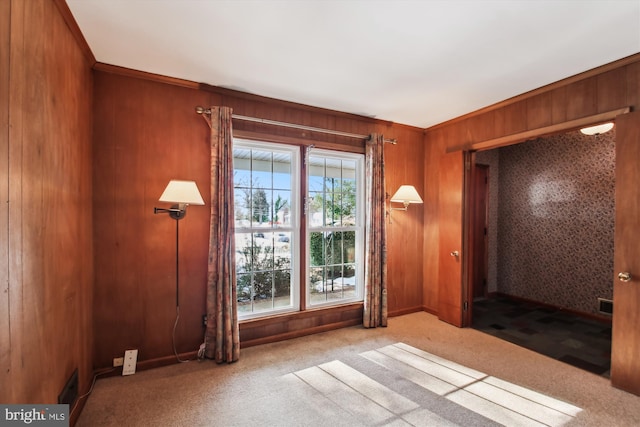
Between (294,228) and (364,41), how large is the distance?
2.07 m

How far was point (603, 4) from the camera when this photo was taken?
1.81m

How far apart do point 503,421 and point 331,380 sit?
4.20 feet

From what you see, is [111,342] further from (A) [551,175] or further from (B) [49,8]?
(A) [551,175]

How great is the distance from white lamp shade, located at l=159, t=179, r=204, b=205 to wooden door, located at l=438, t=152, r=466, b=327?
312cm

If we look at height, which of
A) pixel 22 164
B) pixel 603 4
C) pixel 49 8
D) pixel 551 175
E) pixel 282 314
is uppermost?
pixel 603 4

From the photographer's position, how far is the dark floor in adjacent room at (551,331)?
2.95m

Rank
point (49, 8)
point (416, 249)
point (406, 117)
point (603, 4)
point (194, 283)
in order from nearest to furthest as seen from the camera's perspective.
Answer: point (49, 8) → point (603, 4) → point (194, 283) → point (406, 117) → point (416, 249)

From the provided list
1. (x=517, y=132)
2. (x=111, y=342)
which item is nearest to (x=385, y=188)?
(x=517, y=132)

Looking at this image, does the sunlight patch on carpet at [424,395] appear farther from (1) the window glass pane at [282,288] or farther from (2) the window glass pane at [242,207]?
(2) the window glass pane at [242,207]

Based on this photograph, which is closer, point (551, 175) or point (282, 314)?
point (282, 314)

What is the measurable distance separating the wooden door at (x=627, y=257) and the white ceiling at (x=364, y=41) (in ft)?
2.33

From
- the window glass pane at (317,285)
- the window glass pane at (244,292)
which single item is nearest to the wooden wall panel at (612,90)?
the window glass pane at (317,285)

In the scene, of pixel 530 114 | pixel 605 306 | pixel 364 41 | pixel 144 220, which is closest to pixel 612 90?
pixel 530 114

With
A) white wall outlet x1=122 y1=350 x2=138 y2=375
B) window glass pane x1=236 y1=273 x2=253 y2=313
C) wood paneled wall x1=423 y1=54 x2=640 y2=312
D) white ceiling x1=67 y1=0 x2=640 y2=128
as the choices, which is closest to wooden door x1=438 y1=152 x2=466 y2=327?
wood paneled wall x1=423 y1=54 x2=640 y2=312
